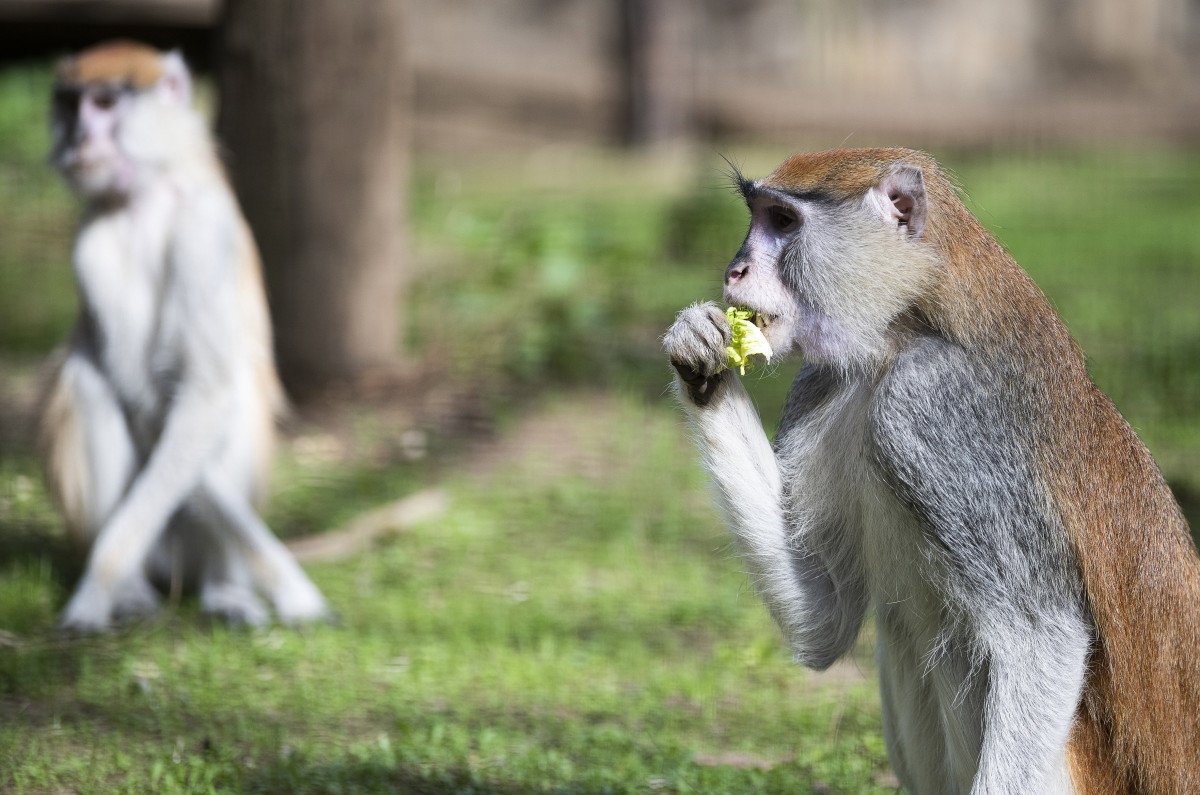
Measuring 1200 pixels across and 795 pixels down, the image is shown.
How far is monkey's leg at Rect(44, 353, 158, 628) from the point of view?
447cm

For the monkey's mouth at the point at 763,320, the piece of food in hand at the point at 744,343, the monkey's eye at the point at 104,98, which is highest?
the monkey's eye at the point at 104,98

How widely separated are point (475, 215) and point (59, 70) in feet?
14.4

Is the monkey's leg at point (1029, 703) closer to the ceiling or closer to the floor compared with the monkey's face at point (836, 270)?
closer to the floor

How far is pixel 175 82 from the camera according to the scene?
181 inches

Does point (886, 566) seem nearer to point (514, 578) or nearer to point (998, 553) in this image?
point (998, 553)

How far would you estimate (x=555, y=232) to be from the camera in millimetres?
7961

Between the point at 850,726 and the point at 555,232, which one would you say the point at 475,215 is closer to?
the point at 555,232

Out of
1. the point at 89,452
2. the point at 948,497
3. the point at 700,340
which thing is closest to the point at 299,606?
the point at 89,452

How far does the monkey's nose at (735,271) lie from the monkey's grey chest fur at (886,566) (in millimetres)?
318

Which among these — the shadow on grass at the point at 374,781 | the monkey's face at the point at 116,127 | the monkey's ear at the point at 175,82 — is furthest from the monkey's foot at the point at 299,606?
the monkey's ear at the point at 175,82

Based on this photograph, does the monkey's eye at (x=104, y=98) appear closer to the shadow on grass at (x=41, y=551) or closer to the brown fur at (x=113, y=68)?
the brown fur at (x=113, y=68)

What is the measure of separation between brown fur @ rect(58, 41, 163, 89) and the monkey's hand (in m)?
2.53

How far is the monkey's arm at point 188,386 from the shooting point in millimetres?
4270

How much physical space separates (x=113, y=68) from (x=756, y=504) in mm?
2829
